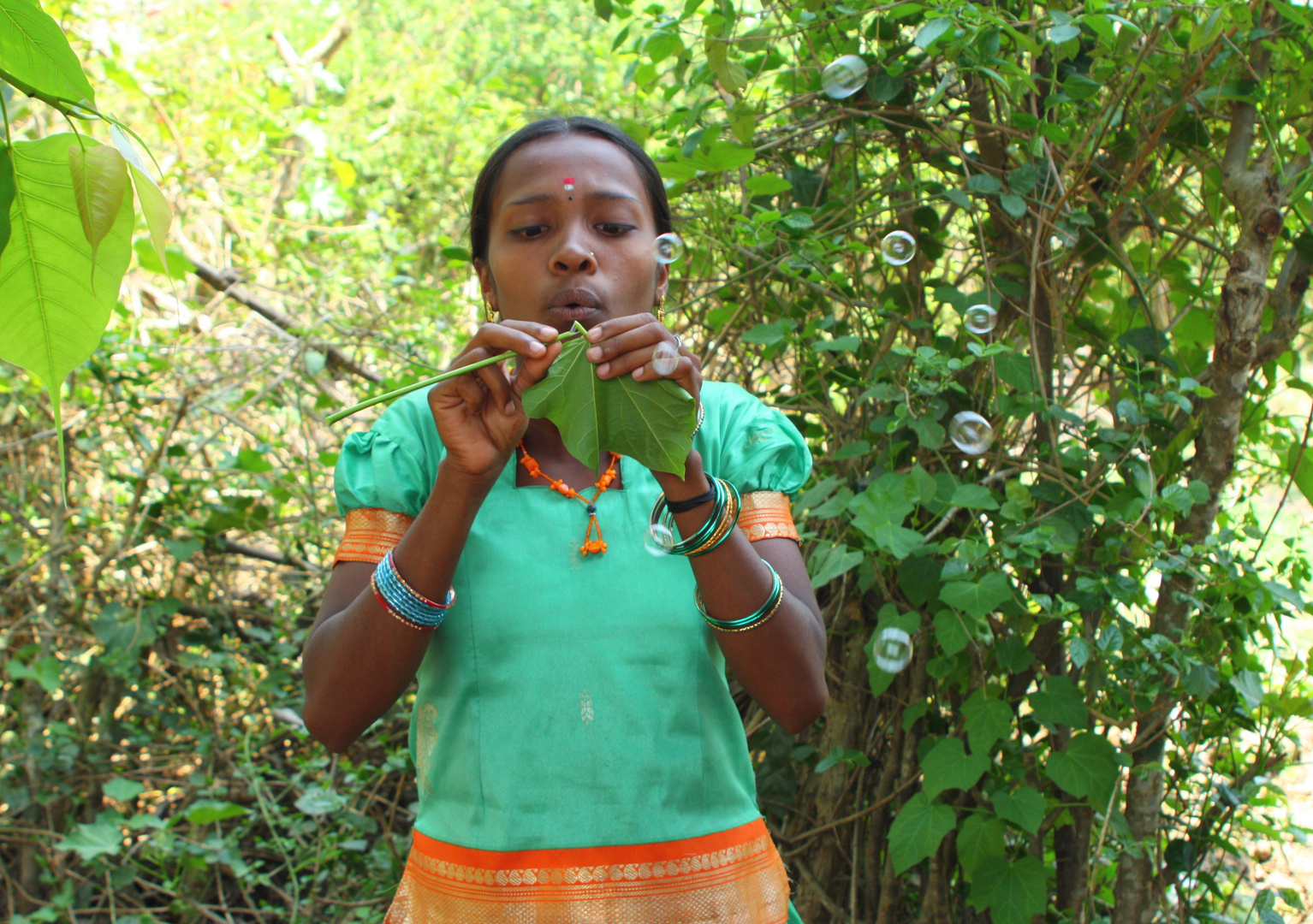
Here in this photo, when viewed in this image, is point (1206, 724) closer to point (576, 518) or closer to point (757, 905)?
point (757, 905)

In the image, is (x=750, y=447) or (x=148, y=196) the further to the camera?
(x=750, y=447)

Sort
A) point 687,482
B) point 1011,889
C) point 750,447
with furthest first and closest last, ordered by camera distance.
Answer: point 1011,889
point 750,447
point 687,482

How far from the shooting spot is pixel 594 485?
1.10m

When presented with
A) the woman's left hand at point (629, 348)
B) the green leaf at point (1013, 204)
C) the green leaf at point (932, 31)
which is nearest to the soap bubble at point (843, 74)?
the green leaf at point (932, 31)

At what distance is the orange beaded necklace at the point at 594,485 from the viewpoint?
1022 mm

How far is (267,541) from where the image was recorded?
2.58 metres

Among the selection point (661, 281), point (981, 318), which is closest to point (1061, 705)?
point (981, 318)

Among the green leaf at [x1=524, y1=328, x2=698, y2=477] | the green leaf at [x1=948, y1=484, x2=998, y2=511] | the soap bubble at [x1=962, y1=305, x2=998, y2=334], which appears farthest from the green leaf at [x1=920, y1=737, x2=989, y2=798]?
the green leaf at [x1=524, y1=328, x2=698, y2=477]

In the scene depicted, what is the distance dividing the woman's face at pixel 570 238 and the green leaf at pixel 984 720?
2.58 ft

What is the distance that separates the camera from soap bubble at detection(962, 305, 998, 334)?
1380mm

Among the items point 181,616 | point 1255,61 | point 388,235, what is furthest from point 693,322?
point 388,235

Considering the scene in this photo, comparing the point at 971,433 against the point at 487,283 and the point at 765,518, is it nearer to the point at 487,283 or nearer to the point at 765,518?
the point at 765,518

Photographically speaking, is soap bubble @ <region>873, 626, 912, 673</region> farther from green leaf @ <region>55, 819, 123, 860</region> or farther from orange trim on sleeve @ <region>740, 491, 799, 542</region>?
green leaf @ <region>55, 819, 123, 860</region>

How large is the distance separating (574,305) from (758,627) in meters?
0.39
